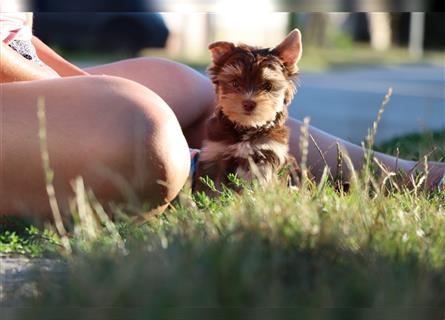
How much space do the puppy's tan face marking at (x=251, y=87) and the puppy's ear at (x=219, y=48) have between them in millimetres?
48

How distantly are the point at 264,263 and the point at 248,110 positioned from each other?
1.28m

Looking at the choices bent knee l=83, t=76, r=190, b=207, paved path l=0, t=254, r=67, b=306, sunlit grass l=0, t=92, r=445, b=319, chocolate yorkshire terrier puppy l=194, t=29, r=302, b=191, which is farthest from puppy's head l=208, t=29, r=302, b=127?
paved path l=0, t=254, r=67, b=306

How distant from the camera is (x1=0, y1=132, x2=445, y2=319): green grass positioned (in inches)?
96.0

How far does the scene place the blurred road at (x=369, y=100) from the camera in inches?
395

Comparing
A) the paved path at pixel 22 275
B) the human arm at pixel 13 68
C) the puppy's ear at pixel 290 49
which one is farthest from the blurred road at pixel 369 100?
the paved path at pixel 22 275

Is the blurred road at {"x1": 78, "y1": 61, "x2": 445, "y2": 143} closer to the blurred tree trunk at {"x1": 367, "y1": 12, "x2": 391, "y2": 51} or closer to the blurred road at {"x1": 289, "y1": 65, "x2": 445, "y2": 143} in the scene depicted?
the blurred road at {"x1": 289, "y1": 65, "x2": 445, "y2": 143}

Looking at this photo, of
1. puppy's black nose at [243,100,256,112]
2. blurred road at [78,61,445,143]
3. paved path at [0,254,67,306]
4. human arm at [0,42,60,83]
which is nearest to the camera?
paved path at [0,254,67,306]

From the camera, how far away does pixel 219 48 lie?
3979 mm

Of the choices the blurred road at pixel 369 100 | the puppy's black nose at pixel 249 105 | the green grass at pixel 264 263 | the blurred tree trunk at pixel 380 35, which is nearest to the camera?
the green grass at pixel 264 263

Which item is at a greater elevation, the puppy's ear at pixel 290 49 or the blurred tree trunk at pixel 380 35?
the puppy's ear at pixel 290 49

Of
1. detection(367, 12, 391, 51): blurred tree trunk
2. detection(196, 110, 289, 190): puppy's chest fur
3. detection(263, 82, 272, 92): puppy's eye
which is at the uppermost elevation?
detection(263, 82, 272, 92): puppy's eye

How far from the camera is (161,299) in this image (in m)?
2.42

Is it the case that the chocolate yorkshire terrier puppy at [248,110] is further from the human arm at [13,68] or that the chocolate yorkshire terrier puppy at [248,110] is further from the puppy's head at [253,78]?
the human arm at [13,68]

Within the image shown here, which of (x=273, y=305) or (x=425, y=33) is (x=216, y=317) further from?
(x=425, y=33)
